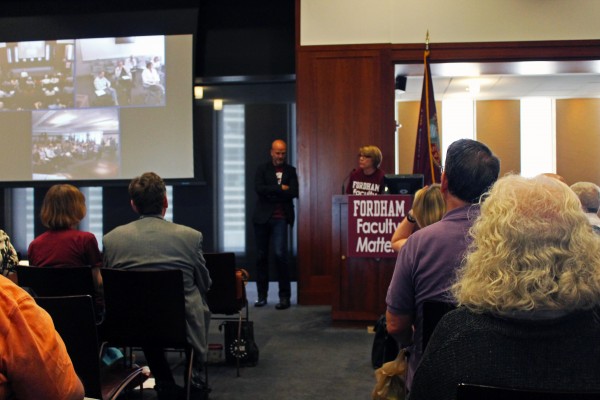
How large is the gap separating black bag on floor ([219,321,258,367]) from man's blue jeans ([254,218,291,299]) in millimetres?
2079

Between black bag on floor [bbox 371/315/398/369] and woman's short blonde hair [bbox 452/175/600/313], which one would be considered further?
black bag on floor [bbox 371/315/398/369]

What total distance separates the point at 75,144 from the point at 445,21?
4.10m

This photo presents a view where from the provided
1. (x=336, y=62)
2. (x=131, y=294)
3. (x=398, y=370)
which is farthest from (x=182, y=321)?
(x=336, y=62)

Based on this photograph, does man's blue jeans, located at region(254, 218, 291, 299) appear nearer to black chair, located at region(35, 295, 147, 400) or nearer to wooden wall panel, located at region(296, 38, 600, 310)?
wooden wall panel, located at region(296, 38, 600, 310)

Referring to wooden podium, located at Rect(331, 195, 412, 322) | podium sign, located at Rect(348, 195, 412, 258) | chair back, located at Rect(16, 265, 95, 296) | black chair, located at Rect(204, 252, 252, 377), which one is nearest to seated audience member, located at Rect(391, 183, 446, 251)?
black chair, located at Rect(204, 252, 252, 377)

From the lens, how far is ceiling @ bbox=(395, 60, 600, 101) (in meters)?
6.89

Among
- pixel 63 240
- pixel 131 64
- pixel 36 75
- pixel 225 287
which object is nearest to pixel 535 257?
pixel 63 240

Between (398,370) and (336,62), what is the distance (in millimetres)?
4705

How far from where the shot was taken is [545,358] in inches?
45.5

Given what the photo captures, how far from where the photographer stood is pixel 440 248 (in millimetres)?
2098

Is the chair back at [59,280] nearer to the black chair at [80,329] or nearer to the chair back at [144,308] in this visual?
the chair back at [144,308]

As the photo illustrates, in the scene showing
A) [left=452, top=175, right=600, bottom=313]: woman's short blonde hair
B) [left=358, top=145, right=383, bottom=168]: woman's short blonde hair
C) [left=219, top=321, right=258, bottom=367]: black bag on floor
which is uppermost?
[left=358, top=145, right=383, bottom=168]: woman's short blonde hair

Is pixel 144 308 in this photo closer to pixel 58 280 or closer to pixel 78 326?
pixel 58 280

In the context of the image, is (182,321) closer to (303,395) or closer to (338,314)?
(303,395)
